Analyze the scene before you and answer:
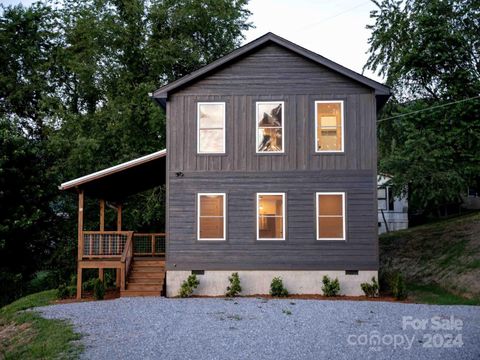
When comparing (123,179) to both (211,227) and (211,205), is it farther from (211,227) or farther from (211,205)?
(211,227)

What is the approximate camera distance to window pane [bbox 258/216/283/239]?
1689cm

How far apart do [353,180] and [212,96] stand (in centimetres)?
490

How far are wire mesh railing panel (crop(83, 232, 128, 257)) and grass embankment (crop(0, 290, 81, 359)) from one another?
3.01 m

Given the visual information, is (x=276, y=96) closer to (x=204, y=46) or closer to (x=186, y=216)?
A: (x=186, y=216)

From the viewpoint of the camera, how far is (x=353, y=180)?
1689 cm

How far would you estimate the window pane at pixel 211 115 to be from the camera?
56.6ft

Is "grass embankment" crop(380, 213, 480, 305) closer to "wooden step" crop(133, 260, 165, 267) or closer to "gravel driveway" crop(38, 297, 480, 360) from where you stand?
"gravel driveway" crop(38, 297, 480, 360)

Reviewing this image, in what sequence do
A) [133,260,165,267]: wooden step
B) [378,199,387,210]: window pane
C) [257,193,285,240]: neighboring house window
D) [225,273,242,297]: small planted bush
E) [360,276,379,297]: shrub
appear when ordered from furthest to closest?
1. [378,199,387,210]: window pane
2. [133,260,165,267]: wooden step
3. [257,193,285,240]: neighboring house window
4. [225,273,242,297]: small planted bush
5. [360,276,379,297]: shrub

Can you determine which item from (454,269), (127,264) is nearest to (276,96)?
(127,264)

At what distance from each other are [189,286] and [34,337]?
19.3ft

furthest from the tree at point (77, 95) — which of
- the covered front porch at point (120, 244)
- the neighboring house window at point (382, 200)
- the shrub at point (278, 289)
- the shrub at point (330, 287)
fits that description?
the neighboring house window at point (382, 200)

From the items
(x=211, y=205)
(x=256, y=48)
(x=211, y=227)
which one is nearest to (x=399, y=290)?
(x=211, y=227)

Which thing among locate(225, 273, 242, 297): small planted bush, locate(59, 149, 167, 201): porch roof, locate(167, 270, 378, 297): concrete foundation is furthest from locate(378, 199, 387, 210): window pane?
locate(225, 273, 242, 297): small planted bush

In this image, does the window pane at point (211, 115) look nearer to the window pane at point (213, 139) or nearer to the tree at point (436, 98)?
the window pane at point (213, 139)
